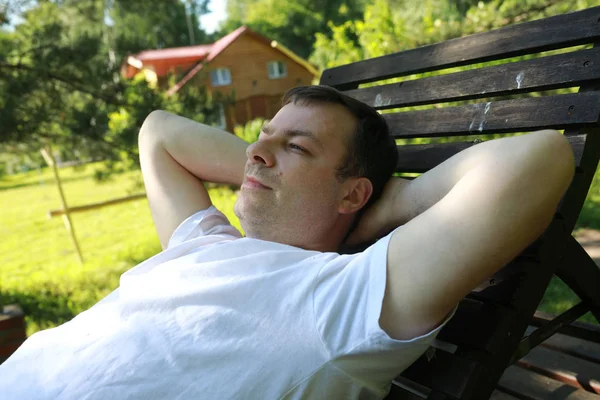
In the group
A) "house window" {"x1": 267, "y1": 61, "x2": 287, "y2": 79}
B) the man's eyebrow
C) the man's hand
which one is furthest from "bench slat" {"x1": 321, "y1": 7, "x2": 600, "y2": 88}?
"house window" {"x1": 267, "y1": 61, "x2": 287, "y2": 79}

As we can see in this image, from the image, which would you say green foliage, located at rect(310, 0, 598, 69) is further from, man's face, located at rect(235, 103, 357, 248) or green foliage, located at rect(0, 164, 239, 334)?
man's face, located at rect(235, 103, 357, 248)

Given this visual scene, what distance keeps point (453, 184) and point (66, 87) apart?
5866 millimetres

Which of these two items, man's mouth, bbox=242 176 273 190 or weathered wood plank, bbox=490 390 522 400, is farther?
weathered wood plank, bbox=490 390 522 400

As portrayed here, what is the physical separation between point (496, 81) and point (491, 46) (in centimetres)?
17

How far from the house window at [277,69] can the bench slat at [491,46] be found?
2519 centimetres

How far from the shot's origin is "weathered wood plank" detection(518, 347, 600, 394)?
2066 millimetres

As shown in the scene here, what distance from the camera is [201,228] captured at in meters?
1.98

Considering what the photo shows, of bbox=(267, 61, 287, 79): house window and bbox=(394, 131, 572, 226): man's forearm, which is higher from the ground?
bbox=(267, 61, 287, 79): house window

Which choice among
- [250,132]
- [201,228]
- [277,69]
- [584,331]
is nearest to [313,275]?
[201,228]

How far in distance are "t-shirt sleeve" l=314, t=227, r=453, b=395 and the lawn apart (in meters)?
2.61

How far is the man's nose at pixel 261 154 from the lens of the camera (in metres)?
1.71

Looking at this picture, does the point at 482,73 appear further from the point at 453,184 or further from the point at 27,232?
the point at 27,232

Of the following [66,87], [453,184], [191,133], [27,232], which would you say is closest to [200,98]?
[66,87]

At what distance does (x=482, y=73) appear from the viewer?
2.15 m
